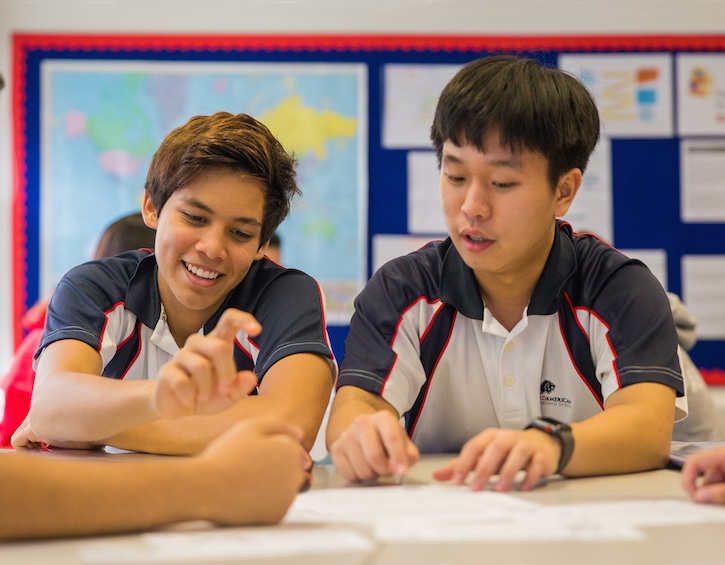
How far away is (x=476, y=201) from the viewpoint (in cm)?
127

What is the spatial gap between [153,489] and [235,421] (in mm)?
464

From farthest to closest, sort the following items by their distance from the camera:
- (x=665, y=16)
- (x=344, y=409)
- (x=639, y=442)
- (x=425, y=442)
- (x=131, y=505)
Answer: (x=665, y=16), (x=425, y=442), (x=344, y=409), (x=639, y=442), (x=131, y=505)

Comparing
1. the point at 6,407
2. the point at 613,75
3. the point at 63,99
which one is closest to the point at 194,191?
the point at 6,407

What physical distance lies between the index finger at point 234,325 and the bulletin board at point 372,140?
220 cm

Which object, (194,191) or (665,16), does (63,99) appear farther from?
(665,16)

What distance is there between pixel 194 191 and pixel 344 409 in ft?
1.58

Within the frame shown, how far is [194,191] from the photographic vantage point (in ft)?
4.66

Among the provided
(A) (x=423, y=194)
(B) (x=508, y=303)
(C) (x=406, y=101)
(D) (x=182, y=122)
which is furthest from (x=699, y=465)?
(D) (x=182, y=122)

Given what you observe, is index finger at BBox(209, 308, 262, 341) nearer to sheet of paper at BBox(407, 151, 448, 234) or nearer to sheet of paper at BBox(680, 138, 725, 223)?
sheet of paper at BBox(407, 151, 448, 234)

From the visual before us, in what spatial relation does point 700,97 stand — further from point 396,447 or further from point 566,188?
point 396,447

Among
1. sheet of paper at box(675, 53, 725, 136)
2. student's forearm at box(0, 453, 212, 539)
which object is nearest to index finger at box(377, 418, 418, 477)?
student's forearm at box(0, 453, 212, 539)

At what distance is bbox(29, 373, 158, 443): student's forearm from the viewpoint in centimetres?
107

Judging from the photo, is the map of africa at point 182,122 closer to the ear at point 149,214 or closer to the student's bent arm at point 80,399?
the ear at point 149,214

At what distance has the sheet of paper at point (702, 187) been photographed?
3.07 m
